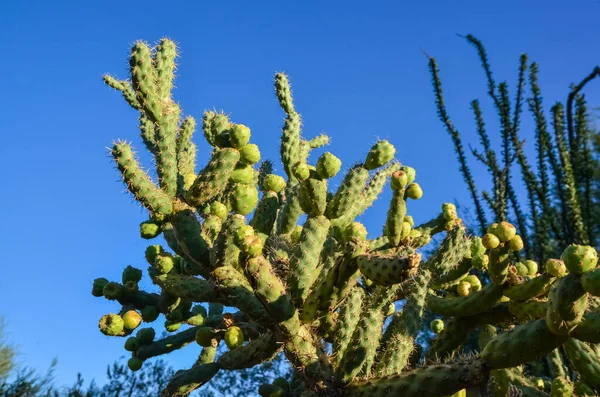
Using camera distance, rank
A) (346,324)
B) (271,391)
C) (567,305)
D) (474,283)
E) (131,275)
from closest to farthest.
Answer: (567,305)
(346,324)
(131,275)
(271,391)
(474,283)

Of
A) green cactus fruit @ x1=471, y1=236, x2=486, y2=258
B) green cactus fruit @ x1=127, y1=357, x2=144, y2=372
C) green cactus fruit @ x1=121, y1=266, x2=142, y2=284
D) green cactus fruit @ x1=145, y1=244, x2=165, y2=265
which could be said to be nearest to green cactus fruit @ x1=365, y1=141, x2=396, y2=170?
green cactus fruit @ x1=471, y1=236, x2=486, y2=258

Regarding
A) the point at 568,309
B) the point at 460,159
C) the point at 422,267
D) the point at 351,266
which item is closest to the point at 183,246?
the point at 351,266

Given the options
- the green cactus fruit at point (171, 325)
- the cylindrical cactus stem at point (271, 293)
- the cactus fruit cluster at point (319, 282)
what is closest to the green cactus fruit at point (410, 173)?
the cactus fruit cluster at point (319, 282)

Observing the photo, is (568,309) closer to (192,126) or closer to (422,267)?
(422,267)

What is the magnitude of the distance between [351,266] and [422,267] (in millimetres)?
690

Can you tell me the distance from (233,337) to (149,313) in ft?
2.44

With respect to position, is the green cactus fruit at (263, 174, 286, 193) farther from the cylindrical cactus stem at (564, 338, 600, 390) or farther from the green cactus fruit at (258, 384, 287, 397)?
the cylindrical cactus stem at (564, 338, 600, 390)

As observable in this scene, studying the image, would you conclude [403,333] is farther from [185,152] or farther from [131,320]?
[185,152]

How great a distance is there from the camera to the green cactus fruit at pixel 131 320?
332 centimetres

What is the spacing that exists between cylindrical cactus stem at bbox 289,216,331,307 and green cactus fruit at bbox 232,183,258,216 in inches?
13.5

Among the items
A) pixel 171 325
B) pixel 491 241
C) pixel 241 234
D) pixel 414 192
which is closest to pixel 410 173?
pixel 414 192

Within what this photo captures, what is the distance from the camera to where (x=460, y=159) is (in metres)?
8.02

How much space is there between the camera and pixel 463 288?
12.3 feet

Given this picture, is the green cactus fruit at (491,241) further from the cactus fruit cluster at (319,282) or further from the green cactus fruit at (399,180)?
the green cactus fruit at (399,180)
